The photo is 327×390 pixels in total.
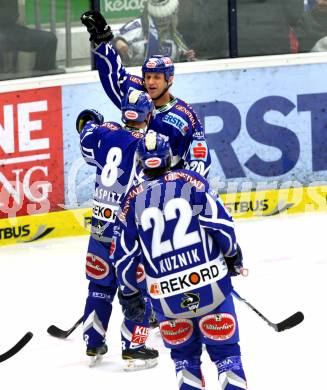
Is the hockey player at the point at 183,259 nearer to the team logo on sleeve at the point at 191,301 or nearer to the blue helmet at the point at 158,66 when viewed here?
the team logo on sleeve at the point at 191,301

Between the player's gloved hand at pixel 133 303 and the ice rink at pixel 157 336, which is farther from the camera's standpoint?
the ice rink at pixel 157 336

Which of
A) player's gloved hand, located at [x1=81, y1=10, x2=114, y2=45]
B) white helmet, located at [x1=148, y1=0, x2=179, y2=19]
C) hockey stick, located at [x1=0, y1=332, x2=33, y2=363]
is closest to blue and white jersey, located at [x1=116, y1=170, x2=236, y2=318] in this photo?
hockey stick, located at [x1=0, y1=332, x2=33, y2=363]

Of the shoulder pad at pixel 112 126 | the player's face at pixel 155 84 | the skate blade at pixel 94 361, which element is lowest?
the skate blade at pixel 94 361

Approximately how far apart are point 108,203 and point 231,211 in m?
3.45

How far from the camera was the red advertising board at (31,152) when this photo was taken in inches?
373

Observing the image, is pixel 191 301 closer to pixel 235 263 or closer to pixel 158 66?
pixel 235 263

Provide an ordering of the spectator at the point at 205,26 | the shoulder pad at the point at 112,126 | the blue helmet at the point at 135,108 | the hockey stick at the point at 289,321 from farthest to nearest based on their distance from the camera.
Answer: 1. the spectator at the point at 205,26
2. the hockey stick at the point at 289,321
3. the shoulder pad at the point at 112,126
4. the blue helmet at the point at 135,108

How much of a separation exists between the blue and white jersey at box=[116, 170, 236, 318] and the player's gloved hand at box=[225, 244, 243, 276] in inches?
1.1

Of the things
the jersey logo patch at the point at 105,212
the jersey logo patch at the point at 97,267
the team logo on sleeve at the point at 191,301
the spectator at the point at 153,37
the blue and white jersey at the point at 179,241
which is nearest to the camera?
the blue and white jersey at the point at 179,241

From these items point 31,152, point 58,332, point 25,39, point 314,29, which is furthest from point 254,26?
point 58,332

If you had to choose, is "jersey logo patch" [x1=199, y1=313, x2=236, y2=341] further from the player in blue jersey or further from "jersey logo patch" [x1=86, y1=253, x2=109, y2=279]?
the player in blue jersey

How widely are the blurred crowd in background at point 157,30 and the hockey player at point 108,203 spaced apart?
2.71m

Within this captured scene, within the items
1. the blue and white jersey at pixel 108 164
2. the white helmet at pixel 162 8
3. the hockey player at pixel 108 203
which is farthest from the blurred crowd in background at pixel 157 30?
the blue and white jersey at pixel 108 164

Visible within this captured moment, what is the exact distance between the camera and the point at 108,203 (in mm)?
6926
